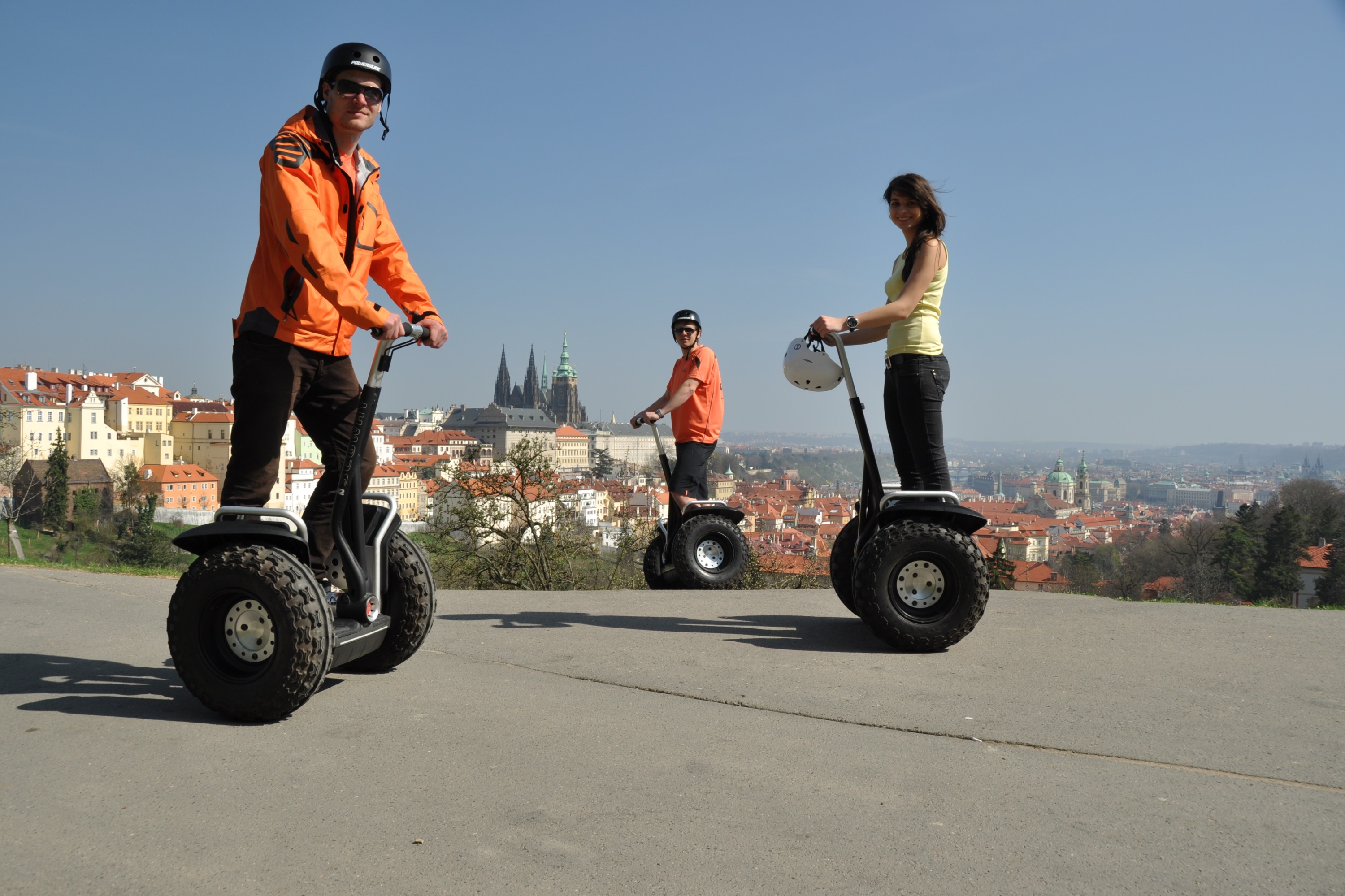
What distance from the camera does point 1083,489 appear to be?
114750 mm

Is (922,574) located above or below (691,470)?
below

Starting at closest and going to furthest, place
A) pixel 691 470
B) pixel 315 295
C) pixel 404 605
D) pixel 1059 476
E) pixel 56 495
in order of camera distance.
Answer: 1. pixel 315 295
2. pixel 404 605
3. pixel 691 470
4. pixel 56 495
5. pixel 1059 476

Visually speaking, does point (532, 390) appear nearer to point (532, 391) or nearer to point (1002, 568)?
point (532, 391)

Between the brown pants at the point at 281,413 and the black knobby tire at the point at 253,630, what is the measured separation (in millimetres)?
267

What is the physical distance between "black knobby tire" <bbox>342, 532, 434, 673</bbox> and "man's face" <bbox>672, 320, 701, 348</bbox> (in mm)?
4037

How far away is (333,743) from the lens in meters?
2.79

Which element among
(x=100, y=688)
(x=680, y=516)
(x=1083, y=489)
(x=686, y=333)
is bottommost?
(x=100, y=688)

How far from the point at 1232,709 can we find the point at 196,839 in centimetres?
319

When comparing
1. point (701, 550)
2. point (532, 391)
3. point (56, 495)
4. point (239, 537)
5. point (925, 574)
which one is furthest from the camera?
point (532, 391)

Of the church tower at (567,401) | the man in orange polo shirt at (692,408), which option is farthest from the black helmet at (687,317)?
the church tower at (567,401)

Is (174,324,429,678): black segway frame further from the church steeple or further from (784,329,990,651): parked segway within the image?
the church steeple

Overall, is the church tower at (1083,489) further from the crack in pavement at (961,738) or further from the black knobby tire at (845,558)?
the crack in pavement at (961,738)

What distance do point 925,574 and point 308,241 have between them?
2845mm

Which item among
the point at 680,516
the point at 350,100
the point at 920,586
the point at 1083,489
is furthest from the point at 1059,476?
the point at 350,100
